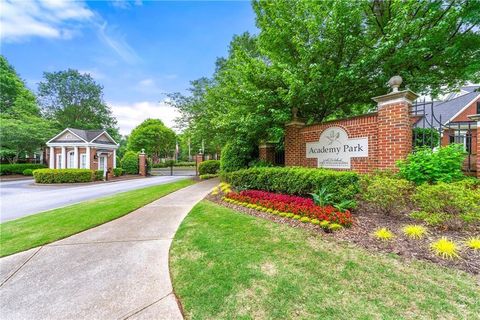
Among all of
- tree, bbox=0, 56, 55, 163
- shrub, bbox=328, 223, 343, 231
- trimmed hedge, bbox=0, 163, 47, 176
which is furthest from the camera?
tree, bbox=0, 56, 55, 163

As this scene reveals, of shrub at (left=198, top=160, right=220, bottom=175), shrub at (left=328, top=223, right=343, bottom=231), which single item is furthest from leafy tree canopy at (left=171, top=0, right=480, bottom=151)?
shrub at (left=198, top=160, right=220, bottom=175)

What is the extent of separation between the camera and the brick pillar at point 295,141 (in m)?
7.16

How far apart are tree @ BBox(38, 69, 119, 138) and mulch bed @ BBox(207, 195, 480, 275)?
40.8m

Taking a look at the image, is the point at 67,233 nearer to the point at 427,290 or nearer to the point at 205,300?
the point at 205,300

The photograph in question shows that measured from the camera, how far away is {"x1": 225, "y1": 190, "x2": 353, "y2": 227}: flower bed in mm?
3850

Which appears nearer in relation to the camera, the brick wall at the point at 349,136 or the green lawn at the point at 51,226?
the green lawn at the point at 51,226

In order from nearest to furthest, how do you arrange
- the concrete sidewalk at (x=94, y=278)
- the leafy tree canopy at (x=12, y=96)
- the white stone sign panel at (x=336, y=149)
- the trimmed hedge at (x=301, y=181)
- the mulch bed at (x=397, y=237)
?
the concrete sidewalk at (x=94, y=278) < the mulch bed at (x=397, y=237) < the trimmed hedge at (x=301, y=181) < the white stone sign panel at (x=336, y=149) < the leafy tree canopy at (x=12, y=96)

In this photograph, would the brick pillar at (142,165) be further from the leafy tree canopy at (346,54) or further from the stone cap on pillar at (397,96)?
the stone cap on pillar at (397,96)

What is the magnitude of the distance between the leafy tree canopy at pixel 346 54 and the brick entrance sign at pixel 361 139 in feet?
3.33

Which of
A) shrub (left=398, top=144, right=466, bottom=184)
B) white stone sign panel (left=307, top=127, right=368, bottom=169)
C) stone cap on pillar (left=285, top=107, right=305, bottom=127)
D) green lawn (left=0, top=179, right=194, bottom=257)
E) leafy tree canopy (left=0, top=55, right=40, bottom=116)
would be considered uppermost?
leafy tree canopy (left=0, top=55, right=40, bottom=116)

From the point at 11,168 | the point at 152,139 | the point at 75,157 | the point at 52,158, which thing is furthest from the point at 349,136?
the point at 152,139

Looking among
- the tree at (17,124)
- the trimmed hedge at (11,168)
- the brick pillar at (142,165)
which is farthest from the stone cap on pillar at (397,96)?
the trimmed hedge at (11,168)

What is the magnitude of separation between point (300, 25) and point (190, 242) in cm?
672

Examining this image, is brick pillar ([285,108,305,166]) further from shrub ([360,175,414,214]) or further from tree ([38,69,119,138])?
tree ([38,69,119,138])
